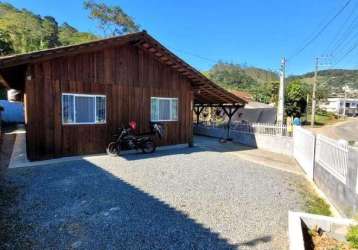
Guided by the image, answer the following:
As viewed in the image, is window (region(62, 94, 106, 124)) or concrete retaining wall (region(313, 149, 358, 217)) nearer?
concrete retaining wall (region(313, 149, 358, 217))

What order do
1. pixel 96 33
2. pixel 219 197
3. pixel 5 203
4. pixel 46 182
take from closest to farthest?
1. pixel 5 203
2. pixel 219 197
3. pixel 46 182
4. pixel 96 33

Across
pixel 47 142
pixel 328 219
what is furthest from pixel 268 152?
pixel 47 142

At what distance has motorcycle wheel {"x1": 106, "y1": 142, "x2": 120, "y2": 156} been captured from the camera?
8852mm

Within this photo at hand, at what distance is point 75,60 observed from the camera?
27.6ft

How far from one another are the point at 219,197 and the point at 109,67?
6.31 m

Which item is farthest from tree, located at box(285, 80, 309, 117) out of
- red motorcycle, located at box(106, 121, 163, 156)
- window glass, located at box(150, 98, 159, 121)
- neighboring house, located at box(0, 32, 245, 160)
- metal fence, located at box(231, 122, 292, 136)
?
red motorcycle, located at box(106, 121, 163, 156)

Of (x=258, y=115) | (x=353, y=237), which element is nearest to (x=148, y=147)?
(x=353, y=237)

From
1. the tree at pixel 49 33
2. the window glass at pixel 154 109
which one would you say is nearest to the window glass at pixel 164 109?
the window glass at pixel 154 109

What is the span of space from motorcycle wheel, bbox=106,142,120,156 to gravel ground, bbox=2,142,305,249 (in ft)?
3.36

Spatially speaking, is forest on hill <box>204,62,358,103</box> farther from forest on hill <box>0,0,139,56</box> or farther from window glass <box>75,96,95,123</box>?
window glass <box>75,96,95,123</box>

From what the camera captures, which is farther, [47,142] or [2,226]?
[47,142]

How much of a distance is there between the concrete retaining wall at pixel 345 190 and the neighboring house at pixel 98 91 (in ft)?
22.1

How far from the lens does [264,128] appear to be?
1252 cm

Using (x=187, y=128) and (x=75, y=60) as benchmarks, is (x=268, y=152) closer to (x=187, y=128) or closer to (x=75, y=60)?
(x=187, y=128)
